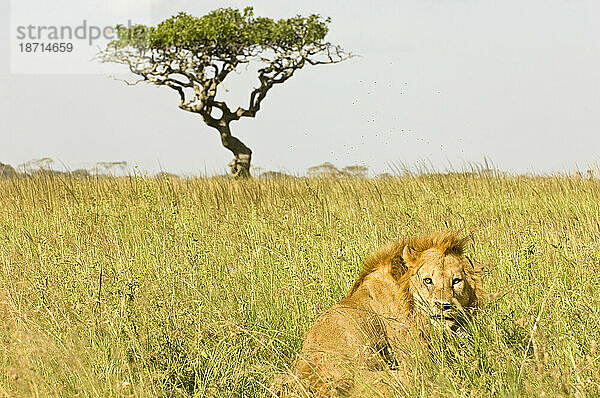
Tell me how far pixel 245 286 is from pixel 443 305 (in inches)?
78.4

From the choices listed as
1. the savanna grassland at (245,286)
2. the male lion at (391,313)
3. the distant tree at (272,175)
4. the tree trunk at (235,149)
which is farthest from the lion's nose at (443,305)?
the tree trunk at (235,149)

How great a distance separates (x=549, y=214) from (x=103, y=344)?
548cm

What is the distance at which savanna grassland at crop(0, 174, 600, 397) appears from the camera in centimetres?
297

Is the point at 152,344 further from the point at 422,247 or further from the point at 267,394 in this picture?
the point at 422,247

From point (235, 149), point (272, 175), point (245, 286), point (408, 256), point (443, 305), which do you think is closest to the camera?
point (443, 305)

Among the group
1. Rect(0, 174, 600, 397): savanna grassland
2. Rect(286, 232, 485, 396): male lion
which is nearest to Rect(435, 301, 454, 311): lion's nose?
Rect(286, 232, 485, 396): male lion

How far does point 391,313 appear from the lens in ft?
11.3

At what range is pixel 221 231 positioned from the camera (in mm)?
6195

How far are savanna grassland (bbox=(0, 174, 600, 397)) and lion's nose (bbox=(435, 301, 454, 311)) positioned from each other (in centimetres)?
A: 15

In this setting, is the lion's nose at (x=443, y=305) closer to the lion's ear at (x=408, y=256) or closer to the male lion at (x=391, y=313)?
the male lion at (x=391, y=313)

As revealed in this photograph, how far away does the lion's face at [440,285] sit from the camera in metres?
3.18

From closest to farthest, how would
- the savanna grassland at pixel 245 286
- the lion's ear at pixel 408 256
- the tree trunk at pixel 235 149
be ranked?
the savanna grassland at pixel 245 286 → the lion's ear at pixel 408 256 → the tree trunk at pixel 235 149

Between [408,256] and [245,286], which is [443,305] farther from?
[245,286]

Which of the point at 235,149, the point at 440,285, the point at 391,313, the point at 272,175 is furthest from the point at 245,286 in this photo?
the point at 235,149
